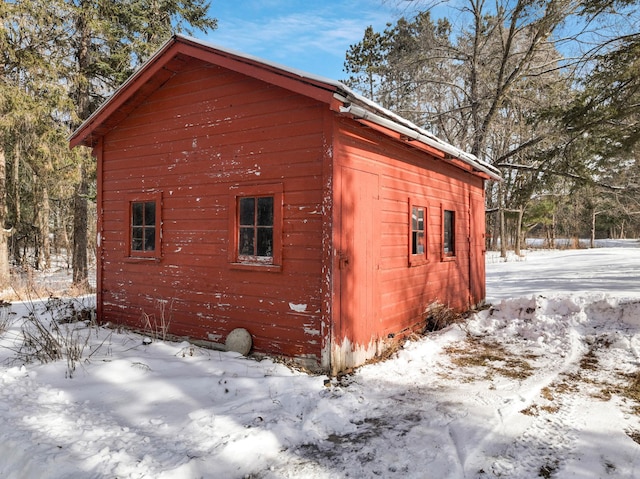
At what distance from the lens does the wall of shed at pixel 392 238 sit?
5223mm

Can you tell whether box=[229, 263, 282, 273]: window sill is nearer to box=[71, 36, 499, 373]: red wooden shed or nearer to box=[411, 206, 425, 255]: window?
box=[71, 36, 499, 373]: red wooden shed

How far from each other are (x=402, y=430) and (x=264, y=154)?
3.86 m

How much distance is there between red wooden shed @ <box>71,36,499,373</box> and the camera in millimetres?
5141

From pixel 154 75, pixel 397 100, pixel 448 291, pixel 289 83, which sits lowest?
A: pixel 448 291

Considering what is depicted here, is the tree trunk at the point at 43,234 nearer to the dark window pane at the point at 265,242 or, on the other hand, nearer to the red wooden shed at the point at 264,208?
the red wooden shed at the point at 264,208

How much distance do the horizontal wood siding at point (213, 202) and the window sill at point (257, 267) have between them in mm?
68

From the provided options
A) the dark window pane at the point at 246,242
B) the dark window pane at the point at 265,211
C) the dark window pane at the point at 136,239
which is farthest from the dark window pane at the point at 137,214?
the dark window pane at the point at 265,211

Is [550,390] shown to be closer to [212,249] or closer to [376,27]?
[212,249]

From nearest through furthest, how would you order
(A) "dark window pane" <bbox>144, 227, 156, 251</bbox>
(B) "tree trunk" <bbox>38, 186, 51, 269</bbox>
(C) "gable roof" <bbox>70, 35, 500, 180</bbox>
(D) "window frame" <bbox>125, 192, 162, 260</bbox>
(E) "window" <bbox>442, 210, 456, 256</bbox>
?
1. (C) "gable roof" <bbox>70, 35, 500, 180</bbox>
2. (D) "window frame" <bbox>125, 192, 162, 260</bbox>
3. (A) "dark window pane" <bbox>144, 227, 156, 251</bbox>
4. (E) "window" <bbox>442, 210, 456, 256</bbox>
5. (B) "tree trunk" <bbox>38, 186, 51, 269</bbox>

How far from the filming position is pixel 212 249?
6125mm

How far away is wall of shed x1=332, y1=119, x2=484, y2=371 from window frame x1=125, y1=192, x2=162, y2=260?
3.38m

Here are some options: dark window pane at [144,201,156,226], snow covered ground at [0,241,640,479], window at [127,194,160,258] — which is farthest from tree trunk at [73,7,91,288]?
snow covered ground at [0,241,640,479]

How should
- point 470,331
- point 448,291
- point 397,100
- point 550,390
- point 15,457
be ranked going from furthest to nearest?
point 397,100, point 448,291, point 470,331, point 550,390, point 15,457

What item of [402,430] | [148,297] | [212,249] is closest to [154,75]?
[212,249]
